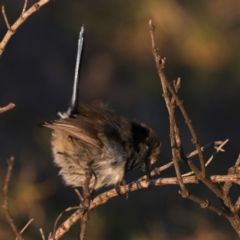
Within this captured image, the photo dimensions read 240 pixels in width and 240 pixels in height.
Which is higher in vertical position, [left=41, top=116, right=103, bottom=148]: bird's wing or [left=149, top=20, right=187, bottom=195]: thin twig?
[left=149, top=20, right=187, bottom=195]: thin twig

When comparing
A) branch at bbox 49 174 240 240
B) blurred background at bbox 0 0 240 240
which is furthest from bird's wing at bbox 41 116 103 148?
blurred background at bbox 0 0 240 240

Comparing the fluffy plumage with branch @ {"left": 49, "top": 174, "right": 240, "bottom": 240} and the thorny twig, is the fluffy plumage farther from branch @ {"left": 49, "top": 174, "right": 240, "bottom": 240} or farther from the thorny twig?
the thorny twig

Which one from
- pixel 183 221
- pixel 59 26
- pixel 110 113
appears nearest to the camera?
pixel 110 113

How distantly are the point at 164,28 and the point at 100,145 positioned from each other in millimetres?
4854

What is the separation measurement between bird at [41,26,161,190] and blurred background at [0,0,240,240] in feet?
5.68

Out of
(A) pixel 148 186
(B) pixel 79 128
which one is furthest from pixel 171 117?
(B) pixel 79 128

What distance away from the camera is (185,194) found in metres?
2.47

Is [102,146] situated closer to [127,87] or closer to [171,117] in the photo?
[171,117]

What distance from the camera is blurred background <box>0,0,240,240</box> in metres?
5.74

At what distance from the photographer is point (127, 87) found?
784cm

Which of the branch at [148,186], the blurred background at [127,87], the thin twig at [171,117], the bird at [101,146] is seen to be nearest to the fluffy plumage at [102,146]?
the bird at [101,146]

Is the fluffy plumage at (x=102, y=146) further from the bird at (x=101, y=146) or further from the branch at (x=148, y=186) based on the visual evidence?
the branch at (x=148, y=186)

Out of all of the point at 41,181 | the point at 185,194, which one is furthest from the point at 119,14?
the point at 185,194

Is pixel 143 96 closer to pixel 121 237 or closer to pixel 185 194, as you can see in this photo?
pixel 121 237
